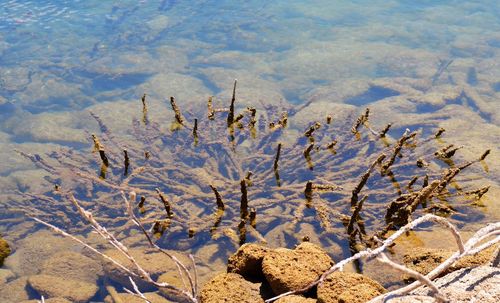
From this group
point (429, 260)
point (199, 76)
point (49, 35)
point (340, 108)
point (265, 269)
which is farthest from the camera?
point (49, 35)

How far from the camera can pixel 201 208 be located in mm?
7258

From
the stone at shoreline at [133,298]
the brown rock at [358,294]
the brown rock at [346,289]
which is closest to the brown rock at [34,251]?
the stone at shoreline at [133,298]

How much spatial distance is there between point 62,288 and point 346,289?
14.6 feet

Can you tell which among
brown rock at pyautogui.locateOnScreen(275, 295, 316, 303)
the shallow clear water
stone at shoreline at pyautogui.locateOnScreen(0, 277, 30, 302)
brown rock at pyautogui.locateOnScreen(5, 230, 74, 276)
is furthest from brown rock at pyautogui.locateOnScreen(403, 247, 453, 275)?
brown rock at pyautogui.locateOnScreen(5, 230, 74, 276)

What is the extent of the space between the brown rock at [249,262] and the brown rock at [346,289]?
0.56m

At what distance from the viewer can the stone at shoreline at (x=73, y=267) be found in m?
5.76

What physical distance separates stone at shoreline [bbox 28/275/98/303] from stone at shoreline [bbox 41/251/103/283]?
0.24 m

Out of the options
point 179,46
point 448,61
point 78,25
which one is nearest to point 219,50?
point 179,46

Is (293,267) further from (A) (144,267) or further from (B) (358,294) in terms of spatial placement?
(A) (144,267)

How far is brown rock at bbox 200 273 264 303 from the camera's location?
95.2 inches

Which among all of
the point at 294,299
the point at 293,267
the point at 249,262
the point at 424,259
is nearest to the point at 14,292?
the point at 249,262

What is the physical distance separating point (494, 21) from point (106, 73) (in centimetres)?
1893

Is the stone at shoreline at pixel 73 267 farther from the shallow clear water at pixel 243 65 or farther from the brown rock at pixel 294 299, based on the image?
the brown rock at pixel 294 299

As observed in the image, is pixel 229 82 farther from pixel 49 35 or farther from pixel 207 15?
pixel 49 35
